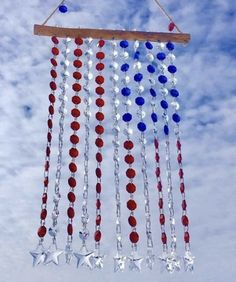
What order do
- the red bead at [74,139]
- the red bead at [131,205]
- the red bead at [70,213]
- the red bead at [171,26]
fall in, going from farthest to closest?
the red bead at [171,26]
the red bead at [74,139]
the red bead at [131,205]
the red bead at [70,213]

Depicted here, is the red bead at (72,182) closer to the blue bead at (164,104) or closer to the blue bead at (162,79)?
the blue bead at (164,104)

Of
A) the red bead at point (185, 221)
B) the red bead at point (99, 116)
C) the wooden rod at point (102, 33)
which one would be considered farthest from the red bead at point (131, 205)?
the wooden rod at point (102, 33)

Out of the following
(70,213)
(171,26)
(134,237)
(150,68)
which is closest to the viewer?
(70,213)

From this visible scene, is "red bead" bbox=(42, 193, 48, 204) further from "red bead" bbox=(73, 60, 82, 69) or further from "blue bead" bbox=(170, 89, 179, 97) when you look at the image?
"blue bead" bbox=(170, 89, 179, 97)

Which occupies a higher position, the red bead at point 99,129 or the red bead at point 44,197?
the red bead at point 99,129

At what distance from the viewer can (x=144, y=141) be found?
10219 mm

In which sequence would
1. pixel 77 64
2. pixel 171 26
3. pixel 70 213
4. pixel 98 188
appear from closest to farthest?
pixel 70 213
pixel 98 188
pixel 77 64
pixel 171 26

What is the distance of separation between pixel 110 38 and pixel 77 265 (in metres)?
4.16

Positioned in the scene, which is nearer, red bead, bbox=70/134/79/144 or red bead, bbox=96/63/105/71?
red bead, bbox=70/134/79/144

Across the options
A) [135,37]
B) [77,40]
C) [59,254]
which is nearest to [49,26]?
[77,40]

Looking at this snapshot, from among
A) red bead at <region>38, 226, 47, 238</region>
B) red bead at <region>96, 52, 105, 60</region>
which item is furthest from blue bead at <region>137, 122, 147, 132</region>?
red bead at <region>38, 226, 47, 238</region>

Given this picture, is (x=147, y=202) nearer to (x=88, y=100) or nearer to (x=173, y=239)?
(x=173, y=239)

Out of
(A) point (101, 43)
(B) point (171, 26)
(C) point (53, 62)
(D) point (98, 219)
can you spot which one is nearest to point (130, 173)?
(D) point (98, 219)

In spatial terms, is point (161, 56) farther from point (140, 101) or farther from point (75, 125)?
point (75, 125)
